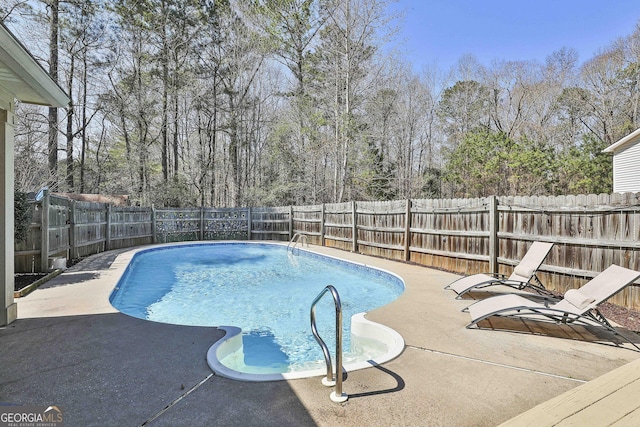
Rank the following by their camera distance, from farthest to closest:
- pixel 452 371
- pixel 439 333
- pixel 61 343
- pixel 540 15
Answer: pixel 540 15, pixel 439 333, pixel 61 343, pixel 452 371

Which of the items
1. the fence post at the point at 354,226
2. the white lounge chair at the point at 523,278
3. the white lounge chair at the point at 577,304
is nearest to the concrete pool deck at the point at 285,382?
the white lounge chair at the point at 577,304

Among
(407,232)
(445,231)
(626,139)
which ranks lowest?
(407,232)

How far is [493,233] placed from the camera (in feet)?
21.6

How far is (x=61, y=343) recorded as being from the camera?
3.47 m

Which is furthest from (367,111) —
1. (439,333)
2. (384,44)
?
(439,333)

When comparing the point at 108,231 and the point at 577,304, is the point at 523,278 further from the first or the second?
the point at 108,231

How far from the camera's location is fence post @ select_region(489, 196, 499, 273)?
6590 millimetres

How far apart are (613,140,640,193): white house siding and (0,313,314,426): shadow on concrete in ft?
49.1

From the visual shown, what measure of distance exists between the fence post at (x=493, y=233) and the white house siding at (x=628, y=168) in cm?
925

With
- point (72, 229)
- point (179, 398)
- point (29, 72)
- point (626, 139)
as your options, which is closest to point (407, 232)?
point (179, 398)

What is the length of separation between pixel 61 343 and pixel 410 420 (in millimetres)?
3421

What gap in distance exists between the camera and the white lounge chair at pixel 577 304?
3.55m

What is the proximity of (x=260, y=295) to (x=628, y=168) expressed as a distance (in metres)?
14.1

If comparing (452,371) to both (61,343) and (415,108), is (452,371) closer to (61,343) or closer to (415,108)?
(61,343)
